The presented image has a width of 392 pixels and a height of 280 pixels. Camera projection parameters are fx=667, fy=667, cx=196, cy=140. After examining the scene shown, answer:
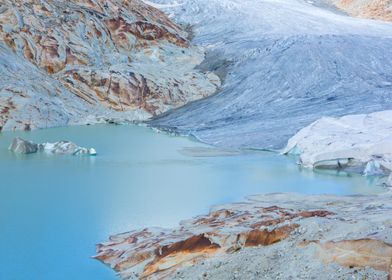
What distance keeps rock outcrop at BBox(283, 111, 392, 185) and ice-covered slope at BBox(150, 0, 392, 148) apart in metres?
0.59

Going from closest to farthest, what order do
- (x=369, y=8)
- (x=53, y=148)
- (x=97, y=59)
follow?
(x=53, y=148) < (x=97, y=59) < (x=369, y=8)

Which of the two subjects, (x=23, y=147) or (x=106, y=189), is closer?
(x=106, y=189)

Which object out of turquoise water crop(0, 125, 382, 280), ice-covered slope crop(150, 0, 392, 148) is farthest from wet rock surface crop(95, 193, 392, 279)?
ice-covered slope crop(150, 0, 392, 148)

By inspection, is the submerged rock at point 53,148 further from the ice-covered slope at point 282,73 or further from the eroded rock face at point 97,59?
the eroded rock face at point 97,59

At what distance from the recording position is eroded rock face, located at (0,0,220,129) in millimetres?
12568

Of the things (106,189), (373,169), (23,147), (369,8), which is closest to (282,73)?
(373,169)

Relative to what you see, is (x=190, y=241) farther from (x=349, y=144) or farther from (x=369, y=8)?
(x=369, y=8)

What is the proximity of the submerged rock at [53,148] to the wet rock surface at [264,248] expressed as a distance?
4.09 meters

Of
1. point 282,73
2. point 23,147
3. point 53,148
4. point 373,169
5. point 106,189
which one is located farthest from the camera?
point 282,73

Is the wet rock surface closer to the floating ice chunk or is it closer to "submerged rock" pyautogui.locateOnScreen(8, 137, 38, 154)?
the floating ice chunk

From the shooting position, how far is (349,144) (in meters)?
8.22

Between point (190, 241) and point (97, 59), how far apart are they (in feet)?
32.2

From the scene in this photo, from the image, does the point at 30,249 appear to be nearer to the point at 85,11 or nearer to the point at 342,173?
the point at 342,173

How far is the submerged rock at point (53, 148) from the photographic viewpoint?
8.61 metres
